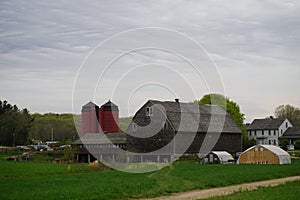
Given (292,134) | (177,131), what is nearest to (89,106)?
(177,131)

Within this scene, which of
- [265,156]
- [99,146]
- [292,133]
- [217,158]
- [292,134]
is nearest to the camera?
[265,156]

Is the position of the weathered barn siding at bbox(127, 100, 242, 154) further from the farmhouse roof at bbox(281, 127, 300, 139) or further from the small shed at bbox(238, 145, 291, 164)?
the farmhouse roof at bbox(281, 127, 300, 139)

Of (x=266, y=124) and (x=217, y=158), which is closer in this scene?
(x=217, y=158)

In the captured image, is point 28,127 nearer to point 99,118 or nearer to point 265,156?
point 99,118

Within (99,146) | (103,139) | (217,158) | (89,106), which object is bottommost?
(217,158)

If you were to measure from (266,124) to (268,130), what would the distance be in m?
1.43

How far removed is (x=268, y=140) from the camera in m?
88.4

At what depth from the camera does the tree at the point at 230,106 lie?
3177 inches

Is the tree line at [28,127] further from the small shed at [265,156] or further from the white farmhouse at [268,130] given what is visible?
the small shed at [265,156]

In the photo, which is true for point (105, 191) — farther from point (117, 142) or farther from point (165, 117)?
point (117, 142)

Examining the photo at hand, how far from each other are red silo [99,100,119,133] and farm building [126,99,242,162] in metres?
12.9

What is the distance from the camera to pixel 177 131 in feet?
184

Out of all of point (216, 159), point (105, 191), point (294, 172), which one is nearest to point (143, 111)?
point (216, 159)

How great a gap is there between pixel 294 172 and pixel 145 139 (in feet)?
85.7
